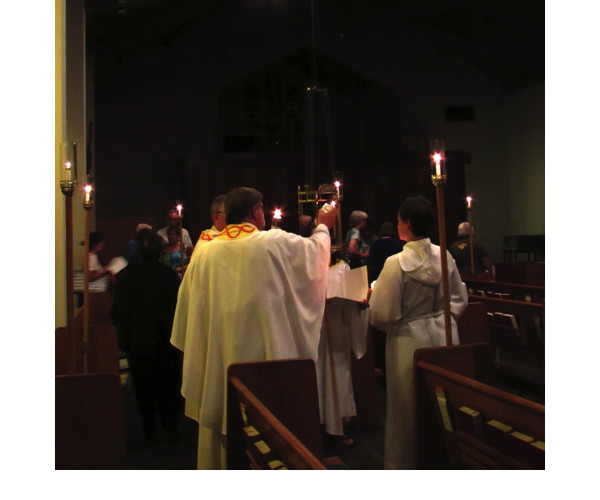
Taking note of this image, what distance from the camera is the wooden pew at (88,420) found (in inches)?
99.6

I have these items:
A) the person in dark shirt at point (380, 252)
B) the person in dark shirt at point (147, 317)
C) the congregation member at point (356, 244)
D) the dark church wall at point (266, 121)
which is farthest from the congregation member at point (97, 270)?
the dark church wall at point (266, 121)

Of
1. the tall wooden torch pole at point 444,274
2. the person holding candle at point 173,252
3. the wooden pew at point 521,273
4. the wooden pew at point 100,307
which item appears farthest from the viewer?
the wooden pew at point 521,273

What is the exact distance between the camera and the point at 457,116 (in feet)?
43.4

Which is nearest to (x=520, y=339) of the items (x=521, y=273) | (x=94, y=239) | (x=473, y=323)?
(x=473, y=323)

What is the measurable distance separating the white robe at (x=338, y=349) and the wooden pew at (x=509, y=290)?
240 centimetres

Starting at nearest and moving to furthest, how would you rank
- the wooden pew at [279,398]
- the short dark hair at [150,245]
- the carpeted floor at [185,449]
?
the wooden pew at [279,398] < the carpeted floor at [185,449] < the short dark hair at [150,245]

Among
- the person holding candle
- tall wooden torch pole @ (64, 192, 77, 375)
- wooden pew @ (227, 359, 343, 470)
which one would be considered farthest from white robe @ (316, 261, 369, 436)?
the person holding candle

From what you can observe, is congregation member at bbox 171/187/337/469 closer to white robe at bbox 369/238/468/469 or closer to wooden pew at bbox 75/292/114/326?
white robe at bbox 369/238/468/469

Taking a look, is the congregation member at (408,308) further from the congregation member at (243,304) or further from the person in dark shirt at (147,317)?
the person in dark shirt at (147,317)

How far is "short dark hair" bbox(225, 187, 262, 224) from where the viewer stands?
3.29 m

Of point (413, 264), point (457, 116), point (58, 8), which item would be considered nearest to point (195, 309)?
point (413, 264)

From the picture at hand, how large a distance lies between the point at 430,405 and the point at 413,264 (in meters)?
0.70

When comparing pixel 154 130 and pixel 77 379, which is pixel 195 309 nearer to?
pixel 77 379
